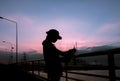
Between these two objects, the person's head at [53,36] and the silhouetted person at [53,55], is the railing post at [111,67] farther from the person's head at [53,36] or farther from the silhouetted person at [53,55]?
the person's head at [53,36]

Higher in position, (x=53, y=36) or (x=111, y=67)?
(x=53, y=36)

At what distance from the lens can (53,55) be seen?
4.66 metres

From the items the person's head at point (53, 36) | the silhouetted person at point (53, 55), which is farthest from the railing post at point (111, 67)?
the person's head at point (53, 36)

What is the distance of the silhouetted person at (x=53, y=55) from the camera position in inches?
182

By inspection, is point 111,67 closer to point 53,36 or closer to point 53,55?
point 53,55

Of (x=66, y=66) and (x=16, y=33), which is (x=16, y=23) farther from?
(x=66, y=66)

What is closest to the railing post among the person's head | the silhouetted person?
the silhouetted person

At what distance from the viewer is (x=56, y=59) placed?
15.4 feet

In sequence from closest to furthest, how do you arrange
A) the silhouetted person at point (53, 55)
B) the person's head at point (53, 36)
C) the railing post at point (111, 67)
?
the railing post at point (111, 67) → the silhouetted person at point (53, 55) → the person's head at point (53, 36)

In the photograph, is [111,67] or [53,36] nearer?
[111,67]

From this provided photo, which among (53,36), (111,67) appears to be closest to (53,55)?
(53,36)

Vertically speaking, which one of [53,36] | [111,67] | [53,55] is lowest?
[111,67]

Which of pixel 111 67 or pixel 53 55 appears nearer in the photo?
pixel 111 67

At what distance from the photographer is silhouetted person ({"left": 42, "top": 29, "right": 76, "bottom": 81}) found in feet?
15.2
